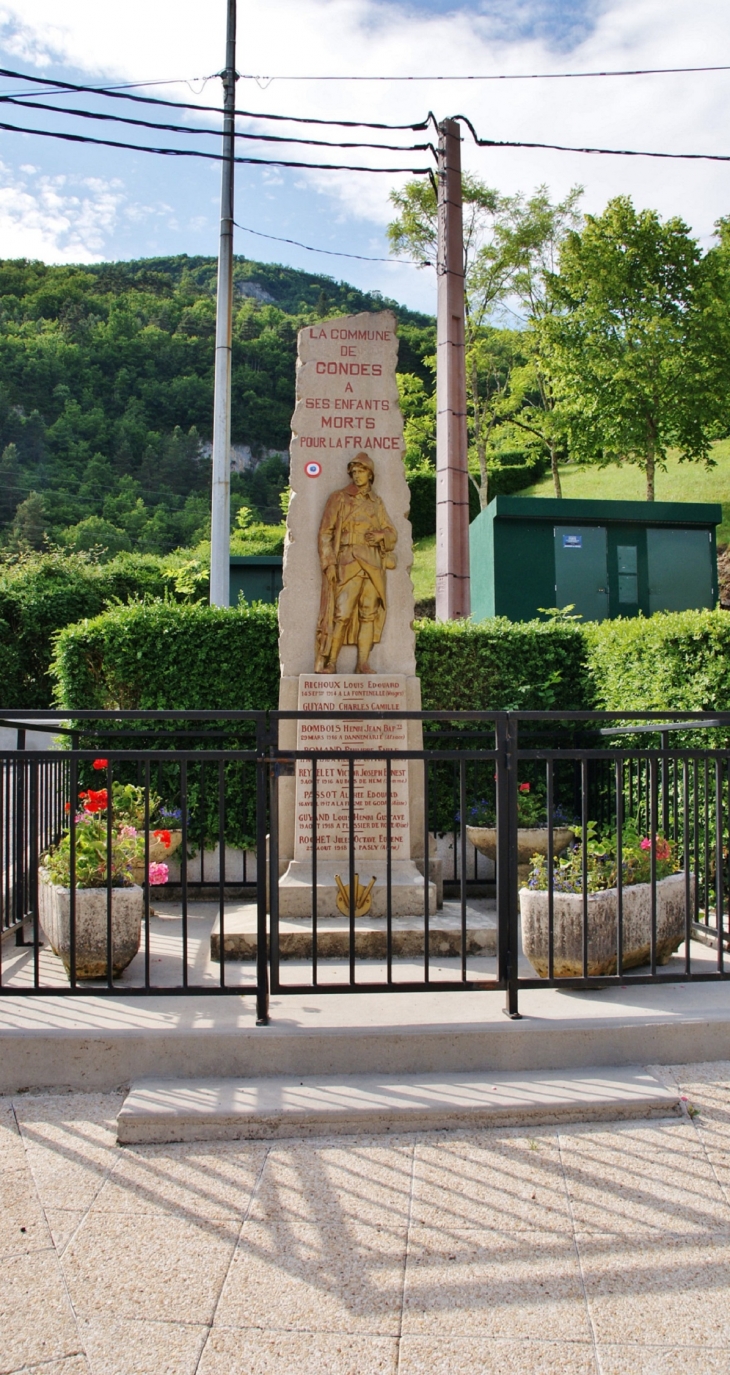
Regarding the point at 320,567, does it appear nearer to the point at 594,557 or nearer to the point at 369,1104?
the point at 369,1104

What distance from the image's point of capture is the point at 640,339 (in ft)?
67.8

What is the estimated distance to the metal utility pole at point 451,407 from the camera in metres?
9.51

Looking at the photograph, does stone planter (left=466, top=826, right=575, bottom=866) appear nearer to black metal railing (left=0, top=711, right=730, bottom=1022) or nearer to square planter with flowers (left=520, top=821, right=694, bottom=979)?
black metal railing (left=0, top=711, right=730, bottom=1022)

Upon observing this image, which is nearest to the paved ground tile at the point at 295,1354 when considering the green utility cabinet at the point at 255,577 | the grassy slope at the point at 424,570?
the green utility cabinet at the point at 255,577

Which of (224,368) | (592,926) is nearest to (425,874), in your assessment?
(592,926)

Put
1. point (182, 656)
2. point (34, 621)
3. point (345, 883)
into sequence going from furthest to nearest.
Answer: point (34, 621)
point (182, 656)
point (345, 883)

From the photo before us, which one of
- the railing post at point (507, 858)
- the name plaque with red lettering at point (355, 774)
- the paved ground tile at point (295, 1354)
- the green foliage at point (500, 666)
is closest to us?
the paved ground tile at point (295, 1354)

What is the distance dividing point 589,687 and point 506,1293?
20.7 feet

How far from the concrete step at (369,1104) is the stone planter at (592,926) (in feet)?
2.54

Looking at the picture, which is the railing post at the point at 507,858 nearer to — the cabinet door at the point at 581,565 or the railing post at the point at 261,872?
the railing post at the point at 261,872

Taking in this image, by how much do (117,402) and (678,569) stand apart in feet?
138

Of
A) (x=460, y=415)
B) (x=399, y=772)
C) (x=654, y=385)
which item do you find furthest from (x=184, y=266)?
(x=399, y=772)

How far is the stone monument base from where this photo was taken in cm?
584

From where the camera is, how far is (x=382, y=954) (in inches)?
210
